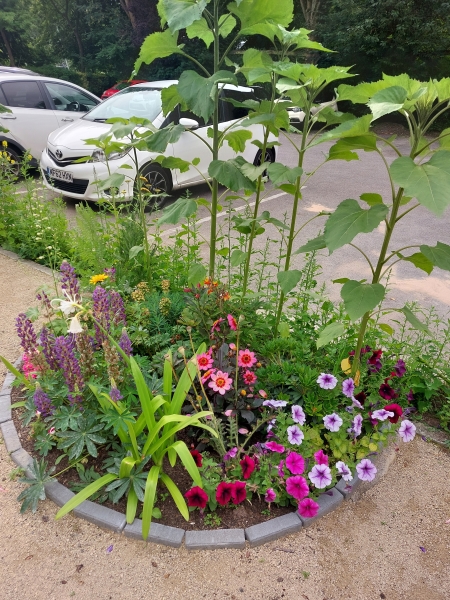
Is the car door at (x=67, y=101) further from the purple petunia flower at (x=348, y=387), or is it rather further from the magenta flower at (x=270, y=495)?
the magenta flower at (x=270, y=495)

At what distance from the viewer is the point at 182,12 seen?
199 cm

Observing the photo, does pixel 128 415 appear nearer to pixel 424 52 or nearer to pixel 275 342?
pixel 275 342

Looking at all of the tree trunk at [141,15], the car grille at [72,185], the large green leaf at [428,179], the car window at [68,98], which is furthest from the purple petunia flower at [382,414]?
the tree trunk at [141,15]

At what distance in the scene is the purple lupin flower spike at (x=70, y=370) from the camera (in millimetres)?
2273

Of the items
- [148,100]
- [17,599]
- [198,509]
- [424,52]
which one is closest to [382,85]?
[198,509]

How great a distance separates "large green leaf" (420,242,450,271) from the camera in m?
1.96

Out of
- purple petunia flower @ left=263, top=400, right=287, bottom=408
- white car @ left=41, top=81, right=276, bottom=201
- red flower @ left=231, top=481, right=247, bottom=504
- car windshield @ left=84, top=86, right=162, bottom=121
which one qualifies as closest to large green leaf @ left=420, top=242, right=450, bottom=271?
purple petunia flower @ left=263, top=400, right=287, bottom=408

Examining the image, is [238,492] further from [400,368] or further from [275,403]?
[400,368]

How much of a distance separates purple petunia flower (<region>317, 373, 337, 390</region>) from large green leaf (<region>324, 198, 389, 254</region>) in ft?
2.51

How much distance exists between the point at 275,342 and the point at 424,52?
18.8 meters

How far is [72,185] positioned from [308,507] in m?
5.67

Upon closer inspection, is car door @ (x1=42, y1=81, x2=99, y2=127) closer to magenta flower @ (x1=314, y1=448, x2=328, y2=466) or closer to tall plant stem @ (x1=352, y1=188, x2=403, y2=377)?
tall plant stem @ (x1=352, y1=188, x2=403, y2=377)

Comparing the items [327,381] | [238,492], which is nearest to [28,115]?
[327,381]

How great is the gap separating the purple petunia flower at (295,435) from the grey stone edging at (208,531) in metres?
0.32
